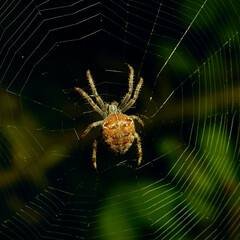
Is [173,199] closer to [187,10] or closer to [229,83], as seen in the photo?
[229,83]

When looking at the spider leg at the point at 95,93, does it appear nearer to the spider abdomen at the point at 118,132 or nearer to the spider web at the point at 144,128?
the spider web at the point at 144,128

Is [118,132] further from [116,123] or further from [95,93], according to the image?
[95,93]

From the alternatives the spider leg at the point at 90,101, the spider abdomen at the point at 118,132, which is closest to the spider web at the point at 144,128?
the spider leg at the point at 90,101

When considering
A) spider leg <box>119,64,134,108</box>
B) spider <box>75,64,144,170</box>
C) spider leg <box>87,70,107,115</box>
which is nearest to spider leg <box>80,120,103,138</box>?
spider <box>75,64,144,170</box>

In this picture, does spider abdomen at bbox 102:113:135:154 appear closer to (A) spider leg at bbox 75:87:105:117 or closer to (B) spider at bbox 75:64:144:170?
(B) spider at bbox 75:64:144:170

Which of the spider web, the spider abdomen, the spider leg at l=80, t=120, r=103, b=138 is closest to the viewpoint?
the spider web

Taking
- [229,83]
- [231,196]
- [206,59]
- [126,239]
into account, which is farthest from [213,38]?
[126,239]

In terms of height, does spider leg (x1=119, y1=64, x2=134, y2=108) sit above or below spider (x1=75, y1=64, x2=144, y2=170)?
above

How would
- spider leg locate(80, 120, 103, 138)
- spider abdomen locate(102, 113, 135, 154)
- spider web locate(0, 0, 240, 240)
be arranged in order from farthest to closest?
spider leg locate(80, 120, 103, 138), spider abdomen locate(102, 113, 135, 154), spider web locate(0, 0, 240, 240)
